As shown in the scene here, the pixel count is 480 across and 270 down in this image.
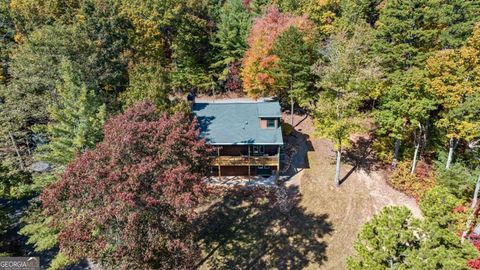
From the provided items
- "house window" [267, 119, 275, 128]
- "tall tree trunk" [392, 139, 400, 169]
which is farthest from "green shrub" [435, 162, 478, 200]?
"house window" [267, 119, 275, 128]

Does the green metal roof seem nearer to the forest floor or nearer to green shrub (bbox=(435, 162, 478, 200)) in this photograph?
the forest floor

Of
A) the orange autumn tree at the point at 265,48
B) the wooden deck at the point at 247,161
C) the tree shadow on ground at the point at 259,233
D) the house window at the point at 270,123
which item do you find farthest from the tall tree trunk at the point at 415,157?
the orange autumn tree at the point at 265,48

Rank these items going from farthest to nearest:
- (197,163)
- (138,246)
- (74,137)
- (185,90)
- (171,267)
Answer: (185,90), (74,137), (197,163), (171,267), (138,246)

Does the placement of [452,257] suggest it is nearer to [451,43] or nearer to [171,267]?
[171,267]

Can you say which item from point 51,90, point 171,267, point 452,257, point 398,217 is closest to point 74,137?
point 51,90

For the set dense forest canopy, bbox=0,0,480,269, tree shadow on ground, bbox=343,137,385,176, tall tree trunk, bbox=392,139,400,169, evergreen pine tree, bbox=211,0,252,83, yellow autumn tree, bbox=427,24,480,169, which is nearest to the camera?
dense forest canopy, bbox=0,0,480,269

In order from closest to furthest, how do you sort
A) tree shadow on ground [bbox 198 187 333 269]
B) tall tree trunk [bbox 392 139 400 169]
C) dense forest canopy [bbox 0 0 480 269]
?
dense forest canopy [bbox 0 0 480 269] → tree shadow on ground [bbox 198 187 333 269] → tall tree trunk [bbox 392 139 400 169]

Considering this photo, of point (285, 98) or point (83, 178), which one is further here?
point (285, 98)
